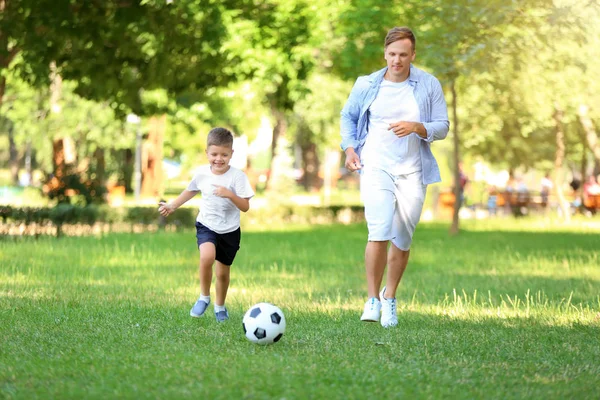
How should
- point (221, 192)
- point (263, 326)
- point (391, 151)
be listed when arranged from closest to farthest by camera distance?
point (263, 326) → point (221, 192) → point (391, 151)

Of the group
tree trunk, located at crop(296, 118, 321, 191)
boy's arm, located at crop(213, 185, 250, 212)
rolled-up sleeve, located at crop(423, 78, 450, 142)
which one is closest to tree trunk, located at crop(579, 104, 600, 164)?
tree trunk, located at crop(296, 118, 321, 191)

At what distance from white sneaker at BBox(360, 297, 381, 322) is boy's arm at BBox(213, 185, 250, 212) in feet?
3.82

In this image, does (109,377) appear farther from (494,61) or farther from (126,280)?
(494,61)

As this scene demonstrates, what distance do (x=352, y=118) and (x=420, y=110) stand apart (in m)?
0.55

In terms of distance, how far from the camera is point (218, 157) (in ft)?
27.4

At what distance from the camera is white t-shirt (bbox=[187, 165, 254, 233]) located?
8430 millimetres

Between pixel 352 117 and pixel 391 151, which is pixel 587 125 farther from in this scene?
pixel 391 151

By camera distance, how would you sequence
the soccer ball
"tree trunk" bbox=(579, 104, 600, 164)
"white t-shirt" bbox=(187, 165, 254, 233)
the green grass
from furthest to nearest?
"tree trunk" bbox=(579, 104, 600, 164)
"white t-shirt" bbox=(187, 165, 254, 233)
the soccer ball
the green grass

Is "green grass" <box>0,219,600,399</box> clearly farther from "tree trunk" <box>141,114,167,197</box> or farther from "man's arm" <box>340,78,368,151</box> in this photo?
"tree trunk" <box>141,114,167,197</box>

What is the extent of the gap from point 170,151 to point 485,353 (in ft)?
176

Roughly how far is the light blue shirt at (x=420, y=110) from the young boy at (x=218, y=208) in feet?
2.89

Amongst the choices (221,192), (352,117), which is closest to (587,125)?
(352,117)

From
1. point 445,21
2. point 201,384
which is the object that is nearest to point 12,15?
point 445,21

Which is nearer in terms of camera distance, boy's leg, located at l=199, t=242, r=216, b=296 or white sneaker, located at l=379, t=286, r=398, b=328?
white sneaker, located at l=379, t=286, r=398, b=328
